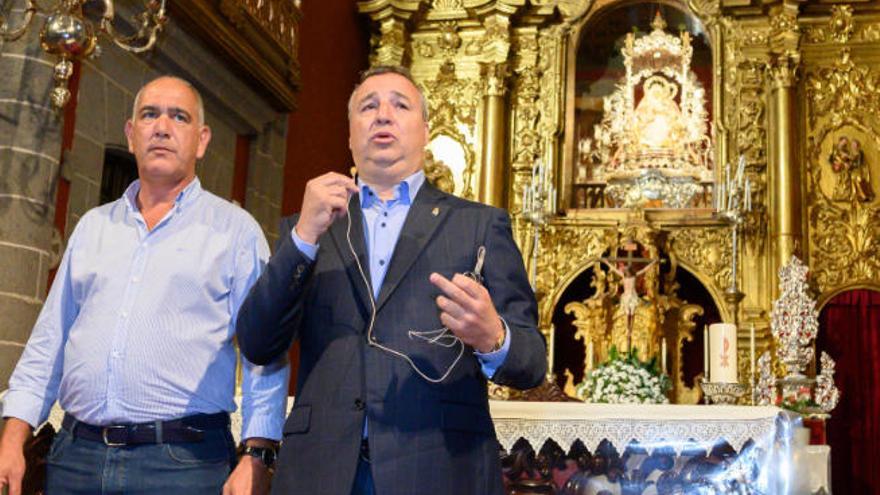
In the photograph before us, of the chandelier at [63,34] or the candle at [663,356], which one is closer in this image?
the chandelier at [63,34]

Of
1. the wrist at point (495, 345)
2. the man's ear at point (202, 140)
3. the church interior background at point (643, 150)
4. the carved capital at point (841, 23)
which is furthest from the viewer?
the carved capital at point (841, 23)

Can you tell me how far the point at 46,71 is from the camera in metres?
4.55

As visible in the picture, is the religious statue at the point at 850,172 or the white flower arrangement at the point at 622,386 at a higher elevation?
the religious statue at the point at 850,172

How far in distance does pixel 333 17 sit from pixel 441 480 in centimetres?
805

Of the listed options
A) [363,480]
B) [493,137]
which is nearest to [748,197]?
[493,137]

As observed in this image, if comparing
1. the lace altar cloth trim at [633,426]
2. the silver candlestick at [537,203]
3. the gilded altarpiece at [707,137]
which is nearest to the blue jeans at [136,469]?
the lace altar cloth trim at [633,426]

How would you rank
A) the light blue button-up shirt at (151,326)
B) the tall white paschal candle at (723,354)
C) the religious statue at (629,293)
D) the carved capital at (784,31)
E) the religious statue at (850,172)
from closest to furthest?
the light blue button-up shirt at (151,326), the tall white paschal candle at (723,354), the religious statue at (629,293), the religious statue at (850,172), the carved capital at (784,31)

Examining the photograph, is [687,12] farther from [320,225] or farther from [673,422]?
[320,225]

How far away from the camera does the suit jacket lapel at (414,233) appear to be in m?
1.95

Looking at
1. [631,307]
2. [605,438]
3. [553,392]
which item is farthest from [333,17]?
[605,438]

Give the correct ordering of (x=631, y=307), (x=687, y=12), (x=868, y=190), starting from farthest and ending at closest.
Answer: (x=687, y=12) → (x=868, y=190) → (x=631, y=307)

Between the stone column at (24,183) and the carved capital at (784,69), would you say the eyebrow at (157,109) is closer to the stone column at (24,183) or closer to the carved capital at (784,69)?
the stone column at (24,183)

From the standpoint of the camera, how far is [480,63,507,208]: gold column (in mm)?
9281

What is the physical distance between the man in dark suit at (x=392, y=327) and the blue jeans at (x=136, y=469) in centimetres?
28
